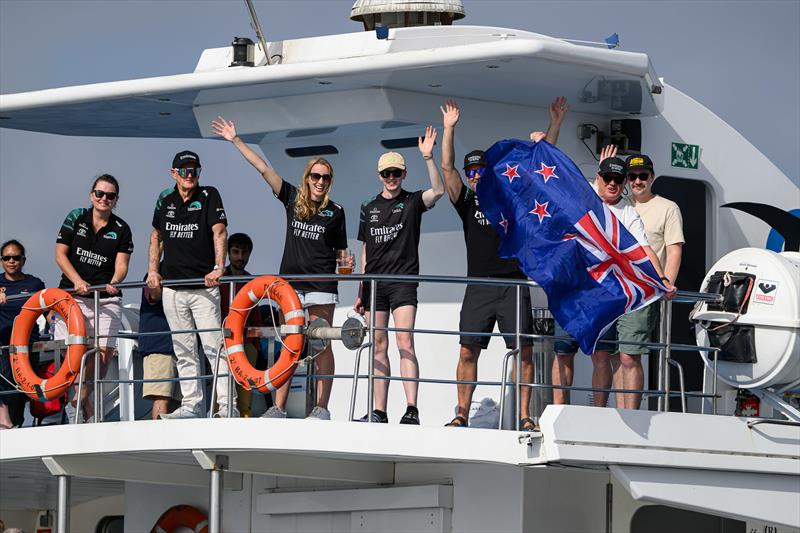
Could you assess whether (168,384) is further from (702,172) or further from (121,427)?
(702,172)

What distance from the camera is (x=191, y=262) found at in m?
10.5

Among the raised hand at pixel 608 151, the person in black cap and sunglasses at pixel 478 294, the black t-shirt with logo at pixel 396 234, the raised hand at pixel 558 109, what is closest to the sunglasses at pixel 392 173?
the black t-shirt with logo at pixel 396 234

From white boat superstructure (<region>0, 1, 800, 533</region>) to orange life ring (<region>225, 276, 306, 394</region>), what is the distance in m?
0.30

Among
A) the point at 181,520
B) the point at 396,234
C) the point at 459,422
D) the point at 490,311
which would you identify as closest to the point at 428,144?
the point at 396,234

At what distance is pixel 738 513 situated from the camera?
9.48 m

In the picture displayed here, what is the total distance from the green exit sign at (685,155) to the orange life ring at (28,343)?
5.14 m

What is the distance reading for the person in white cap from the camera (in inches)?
394

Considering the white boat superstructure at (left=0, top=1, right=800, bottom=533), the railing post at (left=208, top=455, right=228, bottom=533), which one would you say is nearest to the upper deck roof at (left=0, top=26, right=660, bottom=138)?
the white boat superstructure at (left=0, top=1, right=800, bottom=533)

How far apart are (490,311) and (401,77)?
2.03 meters

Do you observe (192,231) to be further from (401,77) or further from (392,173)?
(401,77)

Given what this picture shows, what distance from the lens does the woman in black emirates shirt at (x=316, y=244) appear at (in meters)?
10.2

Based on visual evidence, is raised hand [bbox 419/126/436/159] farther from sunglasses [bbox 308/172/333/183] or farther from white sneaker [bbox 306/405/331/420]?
white sneaker [bbox 306/405/331/420]

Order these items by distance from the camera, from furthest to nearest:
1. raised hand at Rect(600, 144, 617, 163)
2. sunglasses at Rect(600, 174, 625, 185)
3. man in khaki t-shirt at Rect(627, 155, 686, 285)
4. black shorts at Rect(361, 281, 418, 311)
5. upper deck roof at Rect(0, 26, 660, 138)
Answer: raised hand at Rect(600, 144, 617, 163), upper deck roof at Rect(0, 26, 660, 138), man in khaki t-shirt at Rect(627, 155, 686, 285), sunglasses at Rect(600, 174, 625, 185), black shorts at Rect(361, 281, 418, 311)

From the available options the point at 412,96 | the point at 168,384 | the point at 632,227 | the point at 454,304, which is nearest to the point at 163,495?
the point at 168,384
